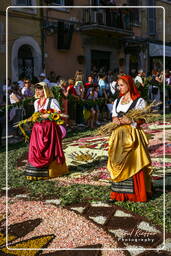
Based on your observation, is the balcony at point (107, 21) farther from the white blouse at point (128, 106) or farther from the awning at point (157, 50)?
the white blouse at point (128, 106)

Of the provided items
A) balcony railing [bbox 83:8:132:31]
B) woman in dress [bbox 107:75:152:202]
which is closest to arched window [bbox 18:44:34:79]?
balcony railing [bbox 83:8:132:31]

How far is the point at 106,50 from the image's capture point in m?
20.7

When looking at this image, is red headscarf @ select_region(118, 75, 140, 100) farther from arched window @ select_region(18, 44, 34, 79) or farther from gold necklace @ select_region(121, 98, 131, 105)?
arched window @ select_region(18, 44, 34, 79)

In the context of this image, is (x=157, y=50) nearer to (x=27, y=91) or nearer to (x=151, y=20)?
(x=151, y=20)

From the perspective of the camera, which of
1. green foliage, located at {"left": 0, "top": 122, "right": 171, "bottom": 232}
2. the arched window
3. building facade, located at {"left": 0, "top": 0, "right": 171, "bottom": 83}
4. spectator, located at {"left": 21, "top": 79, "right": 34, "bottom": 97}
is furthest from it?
the arched window

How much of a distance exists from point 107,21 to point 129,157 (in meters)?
16.1

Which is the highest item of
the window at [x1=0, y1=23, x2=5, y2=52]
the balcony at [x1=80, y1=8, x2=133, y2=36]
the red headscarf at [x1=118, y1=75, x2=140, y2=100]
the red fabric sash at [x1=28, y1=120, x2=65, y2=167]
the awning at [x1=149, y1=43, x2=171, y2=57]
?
the balcony at [x1=80, y1=8, x2=133, y2=36]

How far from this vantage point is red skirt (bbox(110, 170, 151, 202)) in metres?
4.84

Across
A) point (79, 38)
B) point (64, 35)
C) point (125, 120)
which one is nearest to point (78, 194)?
point (125, 120)

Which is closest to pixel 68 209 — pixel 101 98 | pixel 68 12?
pixel 101 98

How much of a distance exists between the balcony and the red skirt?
48.6 ft

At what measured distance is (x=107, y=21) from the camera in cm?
1970

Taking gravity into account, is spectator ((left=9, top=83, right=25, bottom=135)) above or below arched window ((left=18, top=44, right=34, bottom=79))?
below

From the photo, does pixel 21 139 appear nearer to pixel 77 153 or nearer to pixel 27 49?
pixel 77 153
